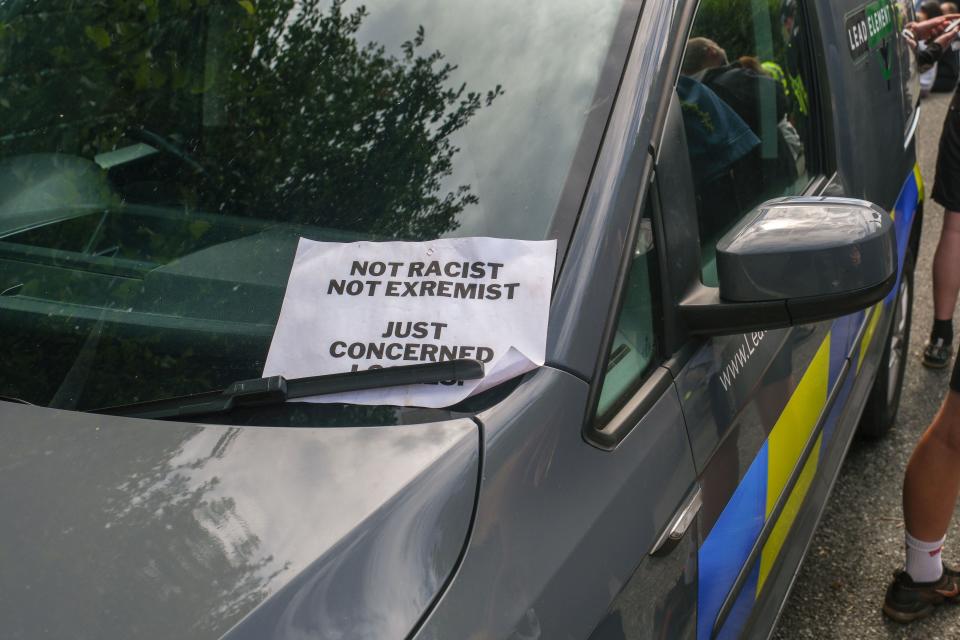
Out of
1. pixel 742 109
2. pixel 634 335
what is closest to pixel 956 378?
pixel 742 109

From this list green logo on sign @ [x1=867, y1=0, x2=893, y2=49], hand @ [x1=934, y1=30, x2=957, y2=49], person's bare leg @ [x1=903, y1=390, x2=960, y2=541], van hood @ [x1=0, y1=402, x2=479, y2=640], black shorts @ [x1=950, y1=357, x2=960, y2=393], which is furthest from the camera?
hand @ [x1=934, y1=30, x2=957, y2=49]

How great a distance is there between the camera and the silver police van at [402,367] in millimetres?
1106

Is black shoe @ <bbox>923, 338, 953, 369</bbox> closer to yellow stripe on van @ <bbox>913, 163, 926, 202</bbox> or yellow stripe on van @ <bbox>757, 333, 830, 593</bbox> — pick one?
yellow stripe on van @ <bbox>913, 163, 926, 202</bbox>

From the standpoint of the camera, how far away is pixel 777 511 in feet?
6.28

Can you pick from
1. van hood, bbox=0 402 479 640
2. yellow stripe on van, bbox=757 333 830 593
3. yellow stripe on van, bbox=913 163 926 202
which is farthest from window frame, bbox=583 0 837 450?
yellow stripe on van, bbox=913 163 926 202

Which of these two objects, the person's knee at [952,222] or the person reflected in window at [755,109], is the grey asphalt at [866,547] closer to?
the person's knee at [952,222]

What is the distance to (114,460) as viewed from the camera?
4.01 feet

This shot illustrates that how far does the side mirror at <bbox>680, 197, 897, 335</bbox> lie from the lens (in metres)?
1.43

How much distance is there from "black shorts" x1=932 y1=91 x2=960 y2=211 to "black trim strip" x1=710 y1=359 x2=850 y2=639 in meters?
1.81

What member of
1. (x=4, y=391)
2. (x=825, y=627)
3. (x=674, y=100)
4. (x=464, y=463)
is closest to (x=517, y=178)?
(x=674, y=100)

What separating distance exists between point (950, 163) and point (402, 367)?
10.9ft

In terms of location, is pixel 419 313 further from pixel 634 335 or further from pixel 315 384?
pixel 634 335

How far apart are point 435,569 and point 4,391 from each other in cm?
72

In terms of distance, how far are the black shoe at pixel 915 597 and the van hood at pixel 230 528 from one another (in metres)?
1.89
